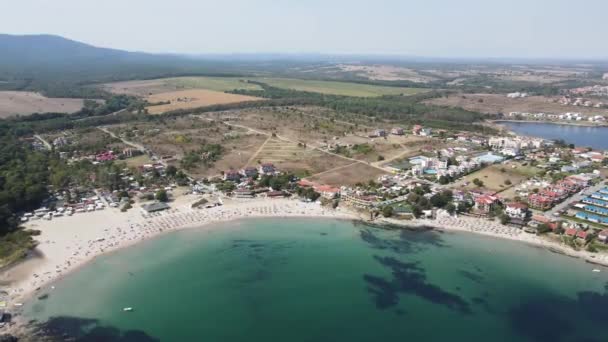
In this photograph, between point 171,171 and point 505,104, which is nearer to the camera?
point 171,171

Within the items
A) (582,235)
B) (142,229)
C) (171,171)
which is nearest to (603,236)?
(582,235)

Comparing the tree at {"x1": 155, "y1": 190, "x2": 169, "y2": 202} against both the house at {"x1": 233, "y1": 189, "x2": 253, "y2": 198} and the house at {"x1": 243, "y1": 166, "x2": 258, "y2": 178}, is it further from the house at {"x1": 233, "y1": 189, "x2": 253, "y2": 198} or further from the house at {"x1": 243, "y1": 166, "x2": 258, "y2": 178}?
the house at {"x1": 243, "y1": 166, "x2": 258, "y2": 178}

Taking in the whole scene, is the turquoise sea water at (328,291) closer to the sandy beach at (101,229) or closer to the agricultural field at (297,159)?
the sandy beach at (101,229)

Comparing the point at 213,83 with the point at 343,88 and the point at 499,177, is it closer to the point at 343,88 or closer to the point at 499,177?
the point at 343,88

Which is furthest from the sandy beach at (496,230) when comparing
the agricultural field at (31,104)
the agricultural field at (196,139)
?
the agricultural field at (31,104)

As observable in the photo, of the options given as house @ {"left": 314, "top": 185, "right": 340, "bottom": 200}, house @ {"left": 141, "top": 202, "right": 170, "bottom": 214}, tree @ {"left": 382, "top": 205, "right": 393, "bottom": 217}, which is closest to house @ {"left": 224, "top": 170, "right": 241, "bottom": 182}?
house @ {"left": 141, "top": 202, "right": 170, "bottom": 214}

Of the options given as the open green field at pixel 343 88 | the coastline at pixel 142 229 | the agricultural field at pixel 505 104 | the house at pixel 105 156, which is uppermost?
the open green field at pixel 343 88
